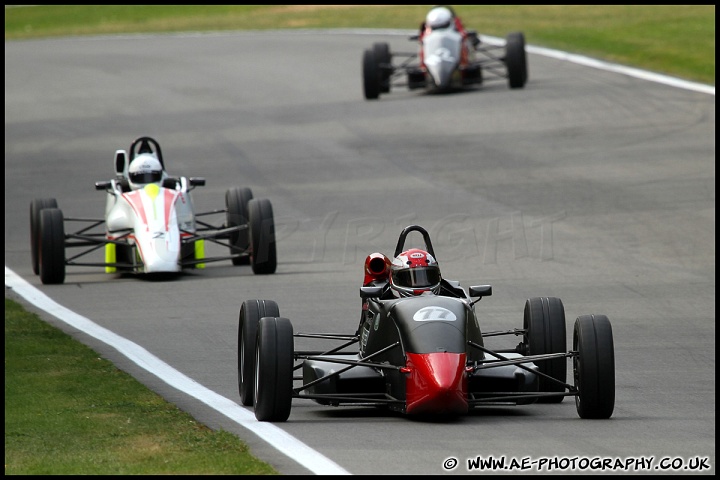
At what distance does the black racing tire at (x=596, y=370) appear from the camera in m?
10.9

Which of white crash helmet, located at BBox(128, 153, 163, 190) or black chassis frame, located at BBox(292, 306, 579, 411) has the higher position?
white crash helmet, located at BBox(128, 153, 163, 190)

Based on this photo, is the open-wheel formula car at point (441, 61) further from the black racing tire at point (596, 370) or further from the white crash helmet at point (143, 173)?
the black racing tire at point (596, 370)

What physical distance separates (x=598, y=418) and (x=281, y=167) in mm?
20348

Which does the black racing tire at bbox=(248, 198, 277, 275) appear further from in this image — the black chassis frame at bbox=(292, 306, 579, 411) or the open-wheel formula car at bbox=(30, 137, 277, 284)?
the black chassis frame at bbox=(292, 306, 579, 411)

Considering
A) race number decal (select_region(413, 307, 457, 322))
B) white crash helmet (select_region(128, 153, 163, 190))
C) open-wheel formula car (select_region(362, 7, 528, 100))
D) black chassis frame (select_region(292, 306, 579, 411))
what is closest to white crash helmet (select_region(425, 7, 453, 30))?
open-wheel formula car (select_region(362, 7, 528, 100))

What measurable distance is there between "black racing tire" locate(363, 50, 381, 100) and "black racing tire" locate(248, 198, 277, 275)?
633 inches

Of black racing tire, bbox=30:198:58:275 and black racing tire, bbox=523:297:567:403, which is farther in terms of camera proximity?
black racing tire, bbox=30:198:58:275

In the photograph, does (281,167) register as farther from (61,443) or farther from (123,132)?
(61,443)

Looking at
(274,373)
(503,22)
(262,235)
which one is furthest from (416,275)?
(503,22)

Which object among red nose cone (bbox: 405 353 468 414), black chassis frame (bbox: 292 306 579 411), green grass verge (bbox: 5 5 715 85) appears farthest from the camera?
green grass verge (bbox: 5 5 715 85)

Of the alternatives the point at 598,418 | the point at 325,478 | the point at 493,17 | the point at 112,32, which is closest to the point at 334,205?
the point at 598,418

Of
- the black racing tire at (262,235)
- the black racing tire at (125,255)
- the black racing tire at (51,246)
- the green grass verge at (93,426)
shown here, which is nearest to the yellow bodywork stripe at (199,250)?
the black racing tire at (125,255)

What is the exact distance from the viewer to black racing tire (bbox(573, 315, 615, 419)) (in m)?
Answer: 10.9

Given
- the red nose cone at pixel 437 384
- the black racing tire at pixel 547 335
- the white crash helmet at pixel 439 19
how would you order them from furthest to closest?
the white crash helmet at pixel 439 19 < the black racing tire at pixel 547 335 < the red nose cone at pixel 437 384
